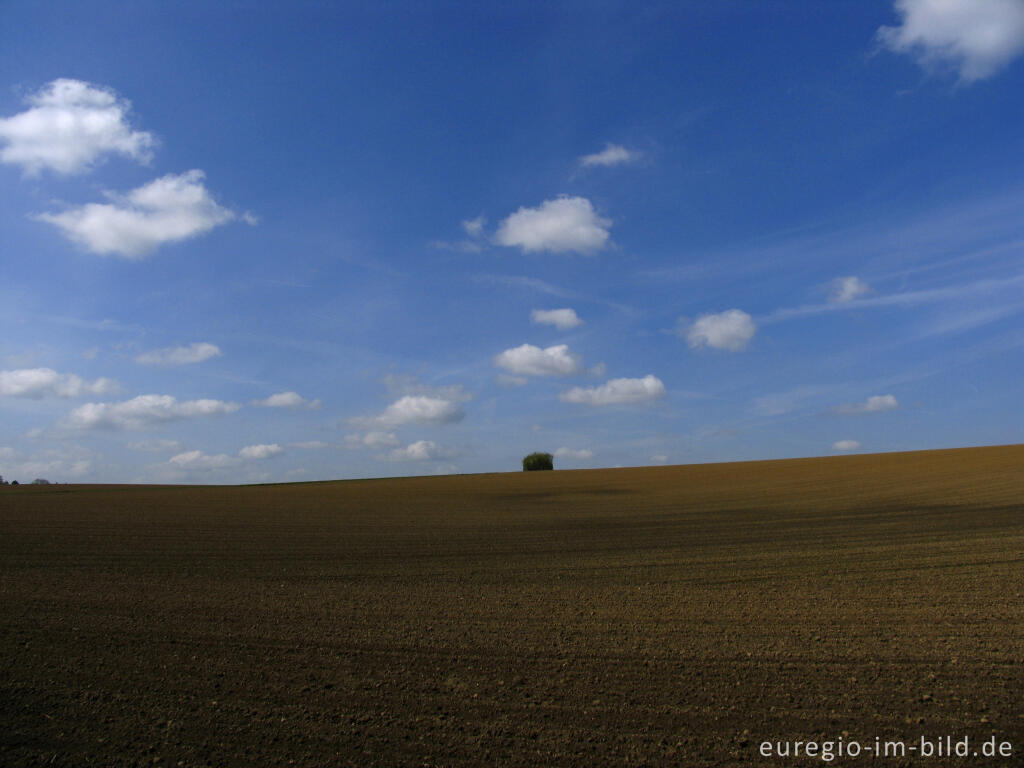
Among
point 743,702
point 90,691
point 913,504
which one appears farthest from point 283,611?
point 913,504

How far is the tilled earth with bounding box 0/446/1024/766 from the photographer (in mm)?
5305

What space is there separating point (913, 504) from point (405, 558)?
735 inches

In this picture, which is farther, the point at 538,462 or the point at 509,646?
the point at 538,462

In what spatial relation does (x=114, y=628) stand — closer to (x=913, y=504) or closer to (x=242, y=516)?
(x=242, y=516)

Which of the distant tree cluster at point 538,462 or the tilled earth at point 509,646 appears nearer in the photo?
the tilled earth at point 509,646

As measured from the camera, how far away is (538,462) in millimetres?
70562

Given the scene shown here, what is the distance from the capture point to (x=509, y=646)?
7.67m

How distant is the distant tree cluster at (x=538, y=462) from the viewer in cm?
7044

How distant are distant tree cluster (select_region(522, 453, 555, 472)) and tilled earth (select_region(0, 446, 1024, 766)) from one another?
5273 cm

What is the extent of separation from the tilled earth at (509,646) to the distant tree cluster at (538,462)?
52.7 m

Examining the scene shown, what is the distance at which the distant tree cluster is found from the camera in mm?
70438

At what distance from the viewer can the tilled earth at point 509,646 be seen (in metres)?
5.30

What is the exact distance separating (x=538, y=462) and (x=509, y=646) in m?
63.2

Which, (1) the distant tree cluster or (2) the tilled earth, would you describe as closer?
(2) the tilled earth
